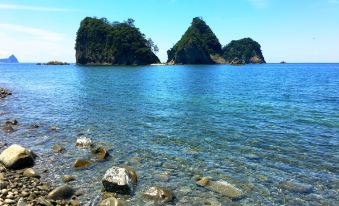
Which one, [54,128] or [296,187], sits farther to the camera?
[54,128]

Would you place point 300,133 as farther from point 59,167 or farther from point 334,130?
point 59,167

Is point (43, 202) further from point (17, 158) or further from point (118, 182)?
point (17, 158)

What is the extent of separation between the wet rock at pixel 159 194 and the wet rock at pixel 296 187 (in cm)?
552

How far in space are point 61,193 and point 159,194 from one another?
4.32 metres

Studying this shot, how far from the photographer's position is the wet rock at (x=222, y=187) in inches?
591

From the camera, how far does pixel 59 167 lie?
18.7m

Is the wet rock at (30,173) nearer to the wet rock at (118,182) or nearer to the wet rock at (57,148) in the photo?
the wet rock at (118,182)

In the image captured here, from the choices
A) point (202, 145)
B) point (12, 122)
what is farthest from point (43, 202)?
point (12, 122)

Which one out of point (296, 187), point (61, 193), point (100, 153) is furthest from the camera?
point (100, 153)

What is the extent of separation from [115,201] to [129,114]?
21231 mm

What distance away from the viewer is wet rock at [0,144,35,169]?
59.8 ft

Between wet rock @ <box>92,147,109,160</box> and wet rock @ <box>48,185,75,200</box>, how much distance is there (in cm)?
504

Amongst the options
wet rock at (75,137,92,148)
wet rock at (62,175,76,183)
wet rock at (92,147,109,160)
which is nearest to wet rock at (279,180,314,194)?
wet rock at (92,147,109,160)

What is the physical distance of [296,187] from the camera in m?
15.7
